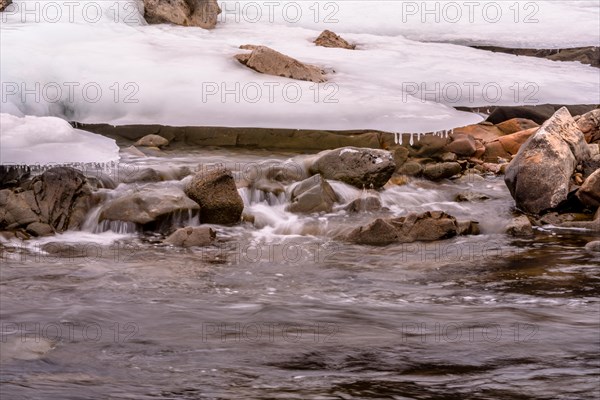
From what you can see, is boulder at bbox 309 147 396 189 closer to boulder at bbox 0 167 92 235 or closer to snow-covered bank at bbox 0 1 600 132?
snow-covered bank at bbox 0 1 600 132

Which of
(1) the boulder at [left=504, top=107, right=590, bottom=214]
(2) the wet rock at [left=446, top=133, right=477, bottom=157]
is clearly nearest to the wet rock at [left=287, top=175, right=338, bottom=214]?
(1) the boulder at [left=504, top=107, right=590, bottom=214]

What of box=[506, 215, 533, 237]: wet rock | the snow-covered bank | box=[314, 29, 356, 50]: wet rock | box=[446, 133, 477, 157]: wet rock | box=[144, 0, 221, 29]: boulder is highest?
box=[144, 0, 221, 29]: boulder

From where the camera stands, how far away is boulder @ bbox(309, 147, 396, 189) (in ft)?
30.0

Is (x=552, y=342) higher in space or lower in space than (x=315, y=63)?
lower

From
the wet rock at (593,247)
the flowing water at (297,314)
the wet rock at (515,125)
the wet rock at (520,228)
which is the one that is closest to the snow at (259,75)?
the wet rock at (515,125)

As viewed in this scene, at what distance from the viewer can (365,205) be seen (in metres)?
8.81

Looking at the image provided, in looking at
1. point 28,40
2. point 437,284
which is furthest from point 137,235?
point 28,40

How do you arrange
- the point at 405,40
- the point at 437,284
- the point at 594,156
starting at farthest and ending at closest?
the point at 405,40 → the point at 594,156 → the point at 437,284

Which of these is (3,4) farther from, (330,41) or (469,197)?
(469,197)

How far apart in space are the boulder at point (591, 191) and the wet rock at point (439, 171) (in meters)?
1.53

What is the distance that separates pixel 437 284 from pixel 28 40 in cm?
645

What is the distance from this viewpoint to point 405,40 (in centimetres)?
1423

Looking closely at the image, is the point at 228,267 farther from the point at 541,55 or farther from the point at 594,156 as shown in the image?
the point at 541,55

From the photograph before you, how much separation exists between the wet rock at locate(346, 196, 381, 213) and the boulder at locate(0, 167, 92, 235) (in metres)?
2.33
